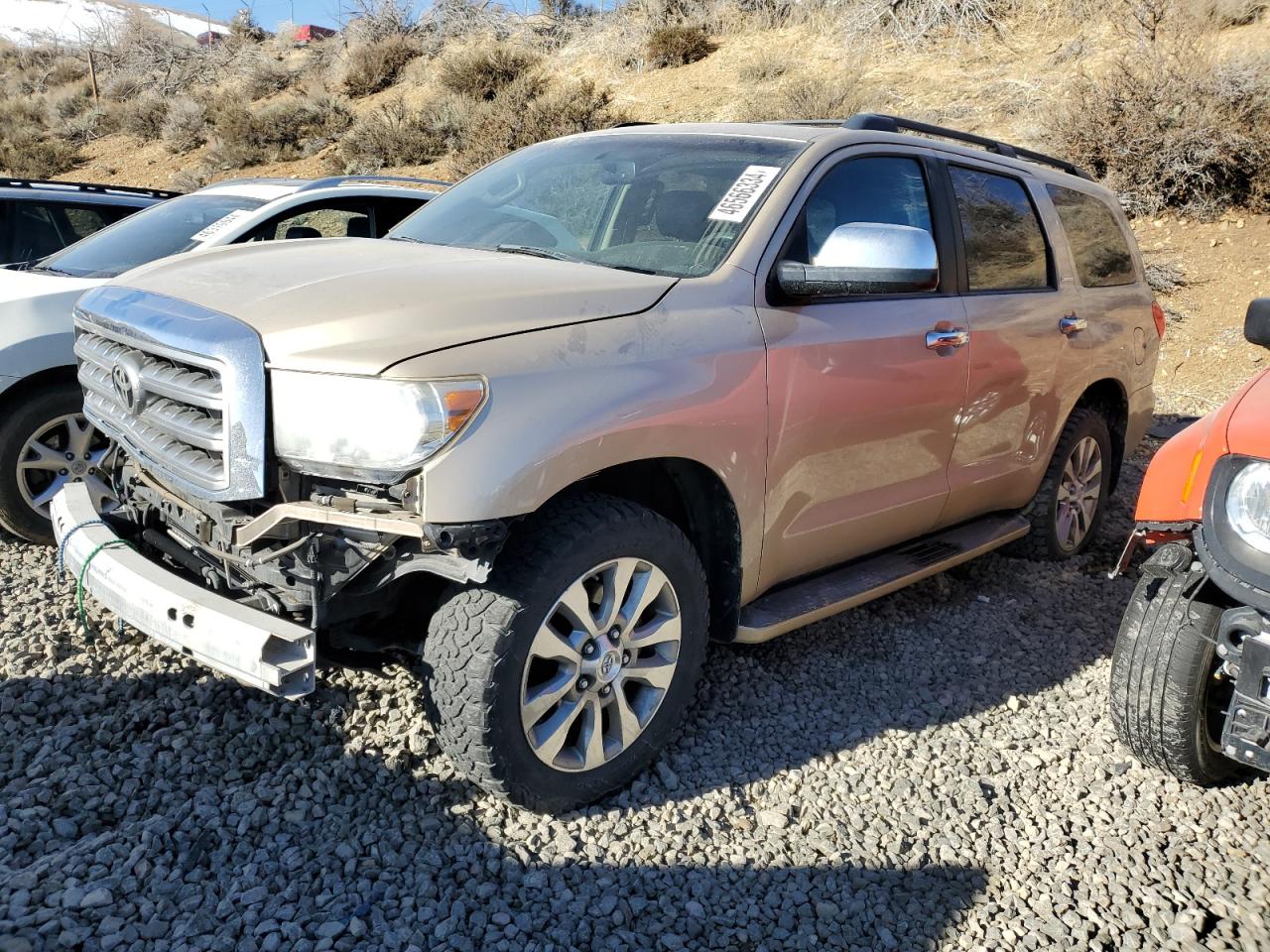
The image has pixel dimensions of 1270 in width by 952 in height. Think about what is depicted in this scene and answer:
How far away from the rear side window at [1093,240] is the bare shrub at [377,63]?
70.7 feet

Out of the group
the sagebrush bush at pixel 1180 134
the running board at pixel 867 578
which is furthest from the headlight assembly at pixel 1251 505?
the sagebrush bush at pixel 1180 134

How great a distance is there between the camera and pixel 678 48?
63.7ft

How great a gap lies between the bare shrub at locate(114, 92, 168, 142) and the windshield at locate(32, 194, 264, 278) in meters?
21.2

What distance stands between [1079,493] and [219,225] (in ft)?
15.5

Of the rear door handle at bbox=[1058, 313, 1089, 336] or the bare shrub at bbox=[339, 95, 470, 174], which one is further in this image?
the bare shrub at bbox=[339, 95, 470, 174]

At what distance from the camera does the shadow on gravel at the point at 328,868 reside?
242 centimetres

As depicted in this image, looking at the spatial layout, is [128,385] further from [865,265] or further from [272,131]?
[272,131]

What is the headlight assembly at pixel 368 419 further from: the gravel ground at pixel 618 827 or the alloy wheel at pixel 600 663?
the gravel ground at pixel 618 827

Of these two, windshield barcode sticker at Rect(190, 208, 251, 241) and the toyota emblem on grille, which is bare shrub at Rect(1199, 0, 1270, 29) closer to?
windshield barcode sticker at Rect(190, 208, 251, 241)

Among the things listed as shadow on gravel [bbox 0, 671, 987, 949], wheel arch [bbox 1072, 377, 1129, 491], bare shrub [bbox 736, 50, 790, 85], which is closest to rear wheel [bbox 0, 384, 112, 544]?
shadow on gravel [bbox 0, 671, 987, 949]

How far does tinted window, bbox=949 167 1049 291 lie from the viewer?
415 centimetres

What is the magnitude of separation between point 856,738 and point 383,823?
5.33 feet

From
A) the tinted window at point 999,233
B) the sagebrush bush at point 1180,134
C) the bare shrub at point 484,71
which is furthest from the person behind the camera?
the bare shrub at point 484,71

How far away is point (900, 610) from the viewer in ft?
15.0
